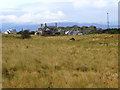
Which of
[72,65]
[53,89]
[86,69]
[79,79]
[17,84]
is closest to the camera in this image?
[53,89]

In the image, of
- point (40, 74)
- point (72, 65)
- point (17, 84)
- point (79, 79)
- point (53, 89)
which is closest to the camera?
point (53, 89)

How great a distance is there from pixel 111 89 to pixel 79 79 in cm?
106

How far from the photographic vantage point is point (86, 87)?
4.55 m

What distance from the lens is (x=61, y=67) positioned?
6723 millimetres

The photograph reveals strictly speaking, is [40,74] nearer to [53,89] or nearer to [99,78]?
[53,89]

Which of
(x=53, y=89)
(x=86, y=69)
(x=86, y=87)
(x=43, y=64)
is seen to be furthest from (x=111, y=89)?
(x=43, y=64)

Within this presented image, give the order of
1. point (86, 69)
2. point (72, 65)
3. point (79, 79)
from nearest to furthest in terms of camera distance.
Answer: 1. point (79, 79)
2. point (86, 69)
3. point (72, 65)

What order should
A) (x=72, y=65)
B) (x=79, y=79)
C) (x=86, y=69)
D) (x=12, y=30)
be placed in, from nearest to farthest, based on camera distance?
1. (x=79, y=79)
2. (x=86, y=69)
3. (x=72, y=65)
4. (x=12, y=30)

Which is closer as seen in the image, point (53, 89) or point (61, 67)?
point (53, 89)

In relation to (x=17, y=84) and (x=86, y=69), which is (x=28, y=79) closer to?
(x=17, y=84)

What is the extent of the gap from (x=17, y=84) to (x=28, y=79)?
18.8 inches

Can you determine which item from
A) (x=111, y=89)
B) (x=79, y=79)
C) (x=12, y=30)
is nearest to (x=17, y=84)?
(x=79, y=79)

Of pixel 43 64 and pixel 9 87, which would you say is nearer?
pixel 9 87

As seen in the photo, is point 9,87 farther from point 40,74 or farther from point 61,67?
point 61,67
